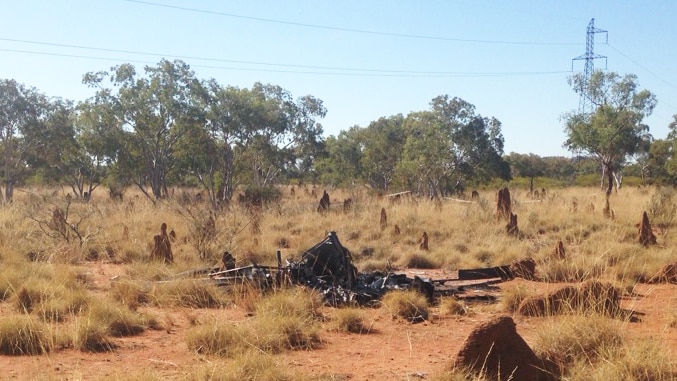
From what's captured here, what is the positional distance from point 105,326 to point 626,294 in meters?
6.90

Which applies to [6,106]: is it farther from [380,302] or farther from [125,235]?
[380,302]

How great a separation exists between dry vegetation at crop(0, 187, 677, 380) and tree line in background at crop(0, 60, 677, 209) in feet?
29.5

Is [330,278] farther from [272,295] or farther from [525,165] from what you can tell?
[525,165]

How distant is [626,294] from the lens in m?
9.41

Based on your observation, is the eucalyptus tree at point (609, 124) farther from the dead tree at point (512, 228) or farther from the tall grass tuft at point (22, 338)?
the tall grass tuft at point (22, 338)

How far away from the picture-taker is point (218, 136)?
28.0m

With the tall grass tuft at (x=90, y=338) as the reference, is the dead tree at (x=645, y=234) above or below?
above

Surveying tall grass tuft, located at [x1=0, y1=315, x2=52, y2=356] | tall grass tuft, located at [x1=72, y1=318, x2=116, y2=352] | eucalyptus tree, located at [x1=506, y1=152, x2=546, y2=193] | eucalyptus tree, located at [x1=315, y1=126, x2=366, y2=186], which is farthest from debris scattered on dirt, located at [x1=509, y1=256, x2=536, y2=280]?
eucalyptus tree, located at [x1=506, y1=152, x2=546, y2=193]

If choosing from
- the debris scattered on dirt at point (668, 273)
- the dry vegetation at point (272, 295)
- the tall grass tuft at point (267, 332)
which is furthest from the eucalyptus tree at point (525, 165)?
the tall grass tuft at point (267, 332)

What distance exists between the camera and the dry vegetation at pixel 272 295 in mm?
5816

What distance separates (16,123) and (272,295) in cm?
2310

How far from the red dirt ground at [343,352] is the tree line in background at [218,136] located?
667 inches

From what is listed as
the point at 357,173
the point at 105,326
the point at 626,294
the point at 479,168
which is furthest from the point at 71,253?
the point at 357,173

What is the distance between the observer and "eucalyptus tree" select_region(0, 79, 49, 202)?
88.3ft
